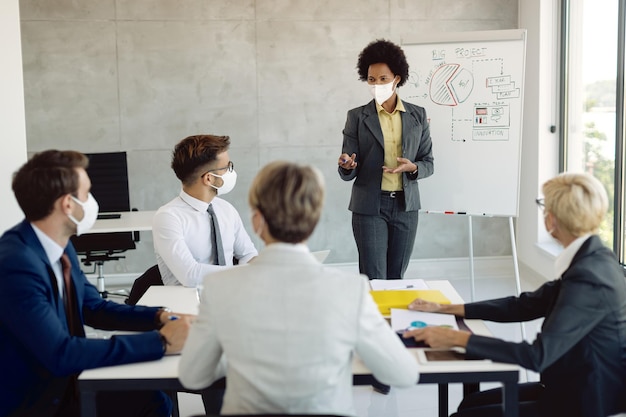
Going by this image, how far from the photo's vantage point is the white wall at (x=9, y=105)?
4027 mm

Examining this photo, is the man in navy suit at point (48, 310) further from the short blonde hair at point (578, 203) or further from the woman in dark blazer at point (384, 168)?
the woman in dark blazer at point (384, 168)

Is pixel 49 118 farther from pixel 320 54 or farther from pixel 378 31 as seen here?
pixel 378 31

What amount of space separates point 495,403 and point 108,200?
389 centimetres

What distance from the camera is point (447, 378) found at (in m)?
2.10

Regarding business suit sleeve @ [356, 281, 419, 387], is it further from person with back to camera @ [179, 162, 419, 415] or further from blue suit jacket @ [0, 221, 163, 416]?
blue suit jacket @ [0, 221, 163, 416]

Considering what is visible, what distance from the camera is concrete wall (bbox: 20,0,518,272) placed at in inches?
243

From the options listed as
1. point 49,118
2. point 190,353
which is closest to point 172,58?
point 49,118

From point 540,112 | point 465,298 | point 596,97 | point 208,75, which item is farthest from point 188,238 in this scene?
point 540,112

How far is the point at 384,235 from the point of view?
160 inches

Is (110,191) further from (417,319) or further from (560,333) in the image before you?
(560,333)

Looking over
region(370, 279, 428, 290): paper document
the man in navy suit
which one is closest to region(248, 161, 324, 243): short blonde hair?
the man in navy suit

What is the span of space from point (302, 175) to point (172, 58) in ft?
15.6

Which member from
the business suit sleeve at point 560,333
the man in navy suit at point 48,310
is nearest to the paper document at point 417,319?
the business suit sleeve at point 560,333

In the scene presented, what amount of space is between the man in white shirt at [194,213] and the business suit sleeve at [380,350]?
137cm
